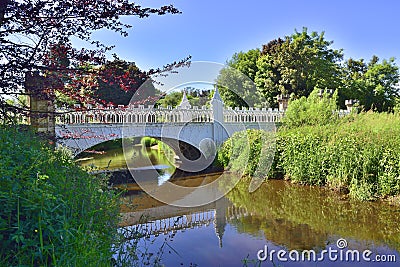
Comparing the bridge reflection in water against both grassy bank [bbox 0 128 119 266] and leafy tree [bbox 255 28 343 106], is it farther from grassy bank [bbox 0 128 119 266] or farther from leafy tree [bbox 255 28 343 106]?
leafy tree [bbox 255 28 343 106]

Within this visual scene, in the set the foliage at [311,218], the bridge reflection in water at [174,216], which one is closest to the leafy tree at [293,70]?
the foliage at [311,218]

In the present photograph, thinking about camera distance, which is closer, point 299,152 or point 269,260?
point 269,260

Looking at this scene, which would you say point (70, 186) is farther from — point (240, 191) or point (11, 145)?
point (240, 191)

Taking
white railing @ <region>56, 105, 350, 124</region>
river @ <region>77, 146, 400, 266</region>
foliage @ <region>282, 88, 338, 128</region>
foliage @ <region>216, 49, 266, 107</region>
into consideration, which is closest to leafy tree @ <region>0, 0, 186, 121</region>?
river @ <region>77, 146, 400, 266</region>

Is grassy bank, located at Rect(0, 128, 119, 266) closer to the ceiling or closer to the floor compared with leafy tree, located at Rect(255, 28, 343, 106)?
closer to the floor

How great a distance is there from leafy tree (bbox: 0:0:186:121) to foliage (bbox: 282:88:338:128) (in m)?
9.21

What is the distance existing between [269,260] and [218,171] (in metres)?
7.58

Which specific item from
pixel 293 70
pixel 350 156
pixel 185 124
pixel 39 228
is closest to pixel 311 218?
pixel 350 156

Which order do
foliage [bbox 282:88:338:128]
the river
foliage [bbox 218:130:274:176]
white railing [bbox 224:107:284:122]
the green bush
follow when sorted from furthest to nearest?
white railing [bbox 224:107:284:122] < foliage [bbox 282:88:338:128] < foliage [bbox 218:130:274:176] < the green bush < the river

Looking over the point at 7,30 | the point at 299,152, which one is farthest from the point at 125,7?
the point at 299,152

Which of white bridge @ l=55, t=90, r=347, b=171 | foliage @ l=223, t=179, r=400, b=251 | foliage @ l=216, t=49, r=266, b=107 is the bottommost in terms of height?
foliage @ l=223, t=179, r=400, b=251

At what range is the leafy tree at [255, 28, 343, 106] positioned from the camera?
837 inches

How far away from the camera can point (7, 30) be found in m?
3.54

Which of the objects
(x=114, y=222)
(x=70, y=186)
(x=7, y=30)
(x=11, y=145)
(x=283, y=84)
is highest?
(x=283, y=84)
